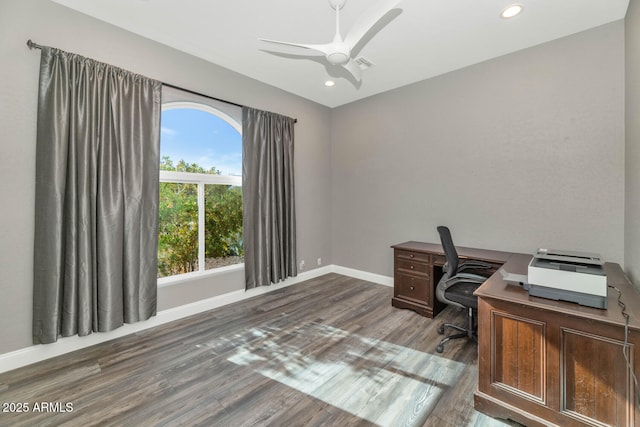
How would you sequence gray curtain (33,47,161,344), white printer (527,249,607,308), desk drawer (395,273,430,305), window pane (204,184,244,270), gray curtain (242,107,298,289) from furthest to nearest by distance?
gray curtain (242,107,298,289) < window pane (204,184,244,270) < desk drawer (395,273,430,305) < gray curtain (33,47,161,344) < white printer (527,249,607,308)

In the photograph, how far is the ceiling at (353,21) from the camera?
90.4 inches

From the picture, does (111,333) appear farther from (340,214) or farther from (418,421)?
(340,214)

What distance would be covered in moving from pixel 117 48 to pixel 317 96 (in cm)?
261

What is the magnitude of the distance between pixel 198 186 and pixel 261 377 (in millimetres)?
2255

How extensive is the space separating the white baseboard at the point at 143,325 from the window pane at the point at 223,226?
456 millimetres

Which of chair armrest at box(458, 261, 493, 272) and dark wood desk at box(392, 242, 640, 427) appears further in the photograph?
chair armrest at box(458, 261, 493, 272)

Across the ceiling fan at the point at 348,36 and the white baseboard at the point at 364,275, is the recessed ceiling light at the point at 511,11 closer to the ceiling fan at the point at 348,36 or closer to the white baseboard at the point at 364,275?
the ceiling fan at the point at 348,36

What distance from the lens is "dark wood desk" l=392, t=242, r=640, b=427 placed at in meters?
1.32

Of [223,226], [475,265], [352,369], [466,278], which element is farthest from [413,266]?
[223,226]

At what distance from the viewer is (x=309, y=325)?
2867mm

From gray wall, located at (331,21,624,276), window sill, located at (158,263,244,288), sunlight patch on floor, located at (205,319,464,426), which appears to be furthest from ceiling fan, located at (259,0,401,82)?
window sill, located at (158,263,244,288)

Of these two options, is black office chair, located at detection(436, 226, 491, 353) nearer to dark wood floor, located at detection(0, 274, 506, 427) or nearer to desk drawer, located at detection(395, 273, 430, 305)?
dark wood floor, located at detection(0, 274, 506, 427)

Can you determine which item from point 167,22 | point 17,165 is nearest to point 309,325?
point 17,165

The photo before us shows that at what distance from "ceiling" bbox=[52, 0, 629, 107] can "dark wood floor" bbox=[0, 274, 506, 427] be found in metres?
3.01
